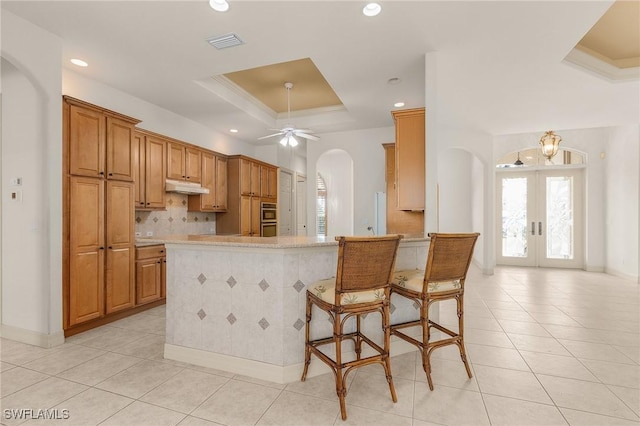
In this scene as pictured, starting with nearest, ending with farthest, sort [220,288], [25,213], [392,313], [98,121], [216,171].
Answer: [220,288], [392,313], [25,213], [98,121], [216,171]

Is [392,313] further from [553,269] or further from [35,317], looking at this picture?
[553,269]

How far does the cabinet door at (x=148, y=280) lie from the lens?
3955 mm

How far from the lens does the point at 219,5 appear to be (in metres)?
2.54

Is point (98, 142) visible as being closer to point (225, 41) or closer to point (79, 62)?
point (79, 62)

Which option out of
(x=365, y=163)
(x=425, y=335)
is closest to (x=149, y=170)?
(x=365, y=163)

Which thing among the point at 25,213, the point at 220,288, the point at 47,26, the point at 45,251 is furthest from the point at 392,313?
the point at 47,26

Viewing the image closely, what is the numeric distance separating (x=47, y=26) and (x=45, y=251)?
6.83 ft

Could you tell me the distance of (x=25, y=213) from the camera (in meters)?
3.05

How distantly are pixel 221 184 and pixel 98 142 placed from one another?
2.43 metres

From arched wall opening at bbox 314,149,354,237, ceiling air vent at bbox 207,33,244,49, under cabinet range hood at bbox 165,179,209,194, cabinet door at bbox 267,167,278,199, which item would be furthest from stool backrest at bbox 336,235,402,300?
arched wall opening at bbox 314,149,354,237

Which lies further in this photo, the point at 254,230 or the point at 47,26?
the point at 254,230

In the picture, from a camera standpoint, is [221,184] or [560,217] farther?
[560,217]

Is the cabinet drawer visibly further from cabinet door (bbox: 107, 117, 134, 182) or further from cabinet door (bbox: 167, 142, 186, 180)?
cabinet door (bbox: 167, 142, 186, 180)

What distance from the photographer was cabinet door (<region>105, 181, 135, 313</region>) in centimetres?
356
